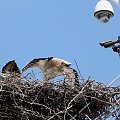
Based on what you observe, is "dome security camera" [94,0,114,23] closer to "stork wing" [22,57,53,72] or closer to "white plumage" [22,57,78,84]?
"white plumage" [22,57,78,84]

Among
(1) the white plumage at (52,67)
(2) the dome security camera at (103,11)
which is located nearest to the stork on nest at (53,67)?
(1) the white plumage at (52,67)

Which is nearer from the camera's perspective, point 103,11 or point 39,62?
point 103,11

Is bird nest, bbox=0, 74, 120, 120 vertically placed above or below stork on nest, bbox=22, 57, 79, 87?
below

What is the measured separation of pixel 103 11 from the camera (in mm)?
17250

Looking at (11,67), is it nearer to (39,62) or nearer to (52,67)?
(39,62)

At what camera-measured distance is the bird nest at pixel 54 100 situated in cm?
1700

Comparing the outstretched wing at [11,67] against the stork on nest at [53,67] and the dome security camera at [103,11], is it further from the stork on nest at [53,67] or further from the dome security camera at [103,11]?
the dome security camera at [103,11]

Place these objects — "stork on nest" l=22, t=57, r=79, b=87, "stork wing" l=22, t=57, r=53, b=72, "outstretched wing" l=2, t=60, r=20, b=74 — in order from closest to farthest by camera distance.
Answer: "stork on nest" l=22, t=57, r=79, b=87 < "outstretched wing" l=2, t=60, r=20, b=74 < "stork wing" l=22, t=57, r=53, b=72

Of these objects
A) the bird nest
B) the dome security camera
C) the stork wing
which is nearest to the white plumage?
the stork wing

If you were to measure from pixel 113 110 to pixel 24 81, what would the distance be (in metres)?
1.03

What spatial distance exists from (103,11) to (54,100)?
1.13m

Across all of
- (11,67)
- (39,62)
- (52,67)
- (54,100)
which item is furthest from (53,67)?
(54,100)

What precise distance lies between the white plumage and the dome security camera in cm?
73

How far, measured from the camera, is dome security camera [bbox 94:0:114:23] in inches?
678
